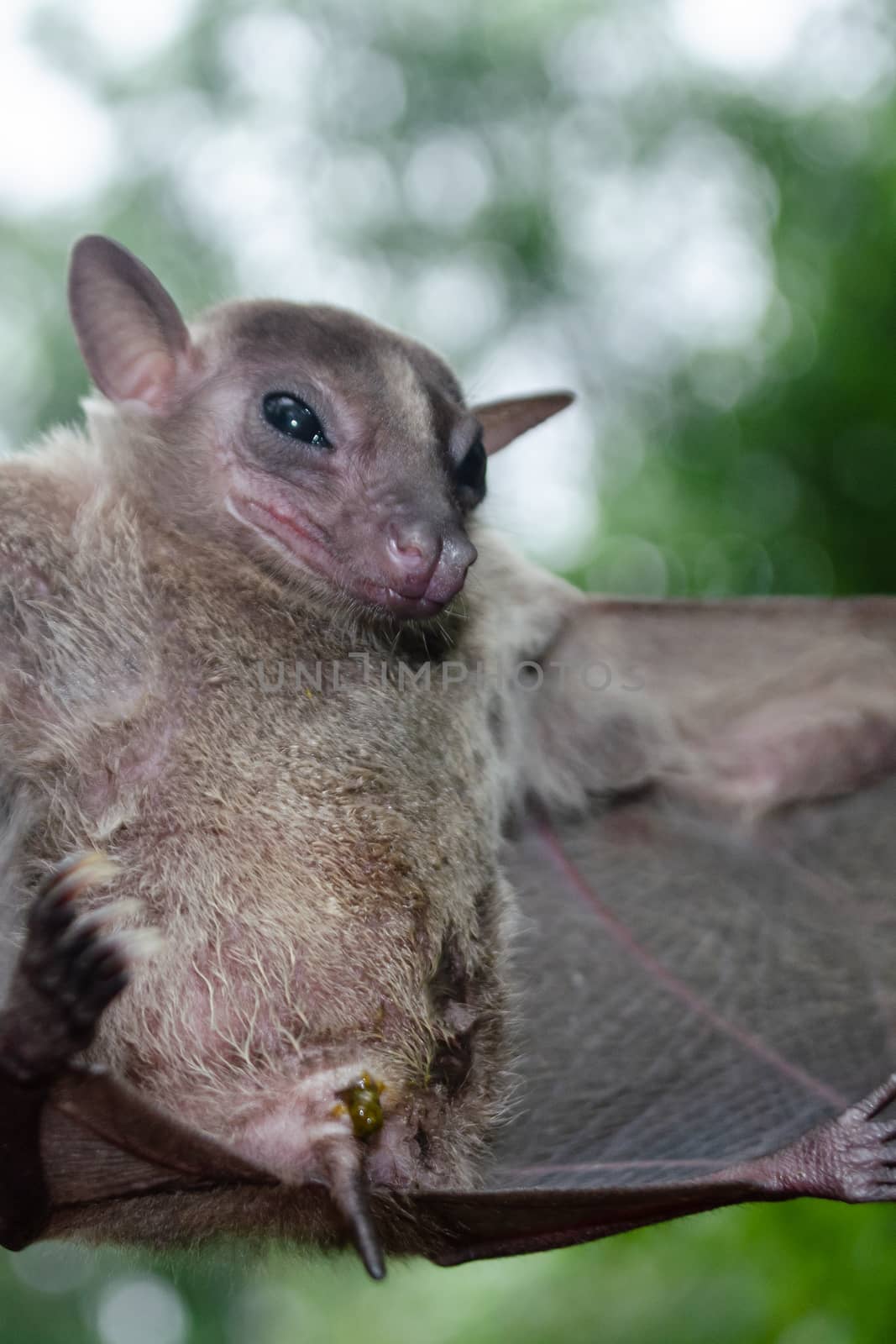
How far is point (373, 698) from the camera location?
6.41 feet

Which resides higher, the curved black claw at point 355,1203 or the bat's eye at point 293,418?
the bat's eye at point 293,418

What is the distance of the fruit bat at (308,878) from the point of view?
1.66m

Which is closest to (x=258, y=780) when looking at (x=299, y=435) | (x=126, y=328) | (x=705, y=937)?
(x=299, y=435)

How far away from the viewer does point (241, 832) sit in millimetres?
1742

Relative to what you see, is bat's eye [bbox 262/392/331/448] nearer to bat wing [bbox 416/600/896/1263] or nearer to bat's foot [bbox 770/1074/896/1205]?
bat wing [bbox 416/600/896/1263]

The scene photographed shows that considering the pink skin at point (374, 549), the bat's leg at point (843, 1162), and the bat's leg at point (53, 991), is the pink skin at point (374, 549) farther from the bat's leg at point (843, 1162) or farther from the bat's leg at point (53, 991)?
the bat's leg at point (843, 1162)

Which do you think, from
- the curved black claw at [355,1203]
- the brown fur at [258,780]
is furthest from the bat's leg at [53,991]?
the curved black claw at [355,1203]

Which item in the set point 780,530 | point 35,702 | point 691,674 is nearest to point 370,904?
point 35,702

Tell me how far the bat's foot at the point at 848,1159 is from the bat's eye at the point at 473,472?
1.18 meters

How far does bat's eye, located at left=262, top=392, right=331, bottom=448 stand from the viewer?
77.5 inches

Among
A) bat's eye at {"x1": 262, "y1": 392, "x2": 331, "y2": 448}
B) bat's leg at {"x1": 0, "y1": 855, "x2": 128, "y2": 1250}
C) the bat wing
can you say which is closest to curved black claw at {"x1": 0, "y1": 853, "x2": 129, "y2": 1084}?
bat's leg at {"x1": 0, "y1": 855, "x2": 128, "y2": 1250}

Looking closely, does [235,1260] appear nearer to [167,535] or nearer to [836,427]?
[167,535]

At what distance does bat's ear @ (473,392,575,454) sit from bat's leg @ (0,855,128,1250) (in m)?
1.28

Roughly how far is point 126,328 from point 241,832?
0.90 metres
